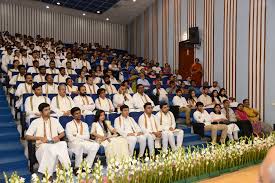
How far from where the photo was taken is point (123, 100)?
7855 millimetres

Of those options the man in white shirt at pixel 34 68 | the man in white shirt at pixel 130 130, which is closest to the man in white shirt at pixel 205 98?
the man in white shirt at pixel 130 130

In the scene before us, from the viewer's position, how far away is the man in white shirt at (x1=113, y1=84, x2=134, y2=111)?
776 centimetres

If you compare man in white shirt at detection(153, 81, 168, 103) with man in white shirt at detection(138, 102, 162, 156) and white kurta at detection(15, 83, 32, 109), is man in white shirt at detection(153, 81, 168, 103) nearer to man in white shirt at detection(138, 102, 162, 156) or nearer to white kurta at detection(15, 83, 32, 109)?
man in white shirt at detection(138, 102, 162, 156)

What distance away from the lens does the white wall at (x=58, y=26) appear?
14.0 m

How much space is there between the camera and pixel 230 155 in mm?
5168

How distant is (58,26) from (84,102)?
8953mm

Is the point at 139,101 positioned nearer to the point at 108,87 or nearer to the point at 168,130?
the point at 108,87

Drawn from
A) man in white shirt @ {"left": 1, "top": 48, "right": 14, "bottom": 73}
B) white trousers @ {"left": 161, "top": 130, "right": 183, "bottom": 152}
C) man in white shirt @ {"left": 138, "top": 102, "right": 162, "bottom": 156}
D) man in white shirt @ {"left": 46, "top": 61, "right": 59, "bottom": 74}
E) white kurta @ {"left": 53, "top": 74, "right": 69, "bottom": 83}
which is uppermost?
man in white shirt @ {"left": 1, "top": 48, "right": 14, "bottom": 73}

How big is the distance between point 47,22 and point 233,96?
8634 mm

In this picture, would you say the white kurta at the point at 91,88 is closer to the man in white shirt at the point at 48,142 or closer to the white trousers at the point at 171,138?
the white trousers at the point at 171,138

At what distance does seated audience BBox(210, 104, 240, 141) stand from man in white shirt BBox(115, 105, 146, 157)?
7.34 ft

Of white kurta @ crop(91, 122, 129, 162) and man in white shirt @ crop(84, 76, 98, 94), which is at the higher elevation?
man in white shirt @ crop(84, 76, 98, 94)

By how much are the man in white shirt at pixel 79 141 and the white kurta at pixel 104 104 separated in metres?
1.50

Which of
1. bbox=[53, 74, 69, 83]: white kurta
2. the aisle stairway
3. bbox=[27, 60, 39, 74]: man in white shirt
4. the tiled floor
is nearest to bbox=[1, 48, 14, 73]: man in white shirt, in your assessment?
bbox=[27, 60, 39, 74]: man in white shirt
